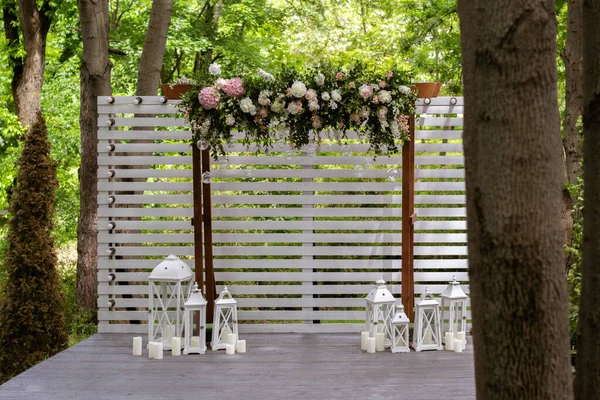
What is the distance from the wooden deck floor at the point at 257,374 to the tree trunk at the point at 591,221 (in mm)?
2119

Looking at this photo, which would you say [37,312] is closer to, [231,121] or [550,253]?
[231,121]

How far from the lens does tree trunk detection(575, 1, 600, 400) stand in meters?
2.30

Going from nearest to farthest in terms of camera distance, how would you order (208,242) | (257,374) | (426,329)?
(257,374)
(426,329)
(208,242)

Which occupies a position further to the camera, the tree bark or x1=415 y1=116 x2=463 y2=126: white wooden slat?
the tree bark

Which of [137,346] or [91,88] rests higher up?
[91,88]

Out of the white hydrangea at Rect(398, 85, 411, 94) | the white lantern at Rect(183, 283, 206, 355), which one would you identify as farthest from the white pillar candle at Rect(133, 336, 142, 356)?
the white hydrangea at Rect(398, 85, 411, 94)

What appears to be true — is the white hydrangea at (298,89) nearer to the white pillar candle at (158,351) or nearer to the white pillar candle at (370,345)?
the white pillar candle at (370,345)

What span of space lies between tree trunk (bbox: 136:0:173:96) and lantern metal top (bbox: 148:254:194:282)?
2657 mm

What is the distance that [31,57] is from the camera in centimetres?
1210

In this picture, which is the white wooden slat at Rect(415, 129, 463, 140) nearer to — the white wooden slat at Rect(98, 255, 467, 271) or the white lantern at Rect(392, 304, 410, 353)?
the white wooden slat at Rect(98, 255, 467, 271)

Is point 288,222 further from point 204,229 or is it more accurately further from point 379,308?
point 379,308

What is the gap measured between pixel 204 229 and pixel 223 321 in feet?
2.34

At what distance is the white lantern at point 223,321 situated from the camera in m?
5.54

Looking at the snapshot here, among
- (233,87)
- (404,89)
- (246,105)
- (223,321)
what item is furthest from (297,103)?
(223,321)
